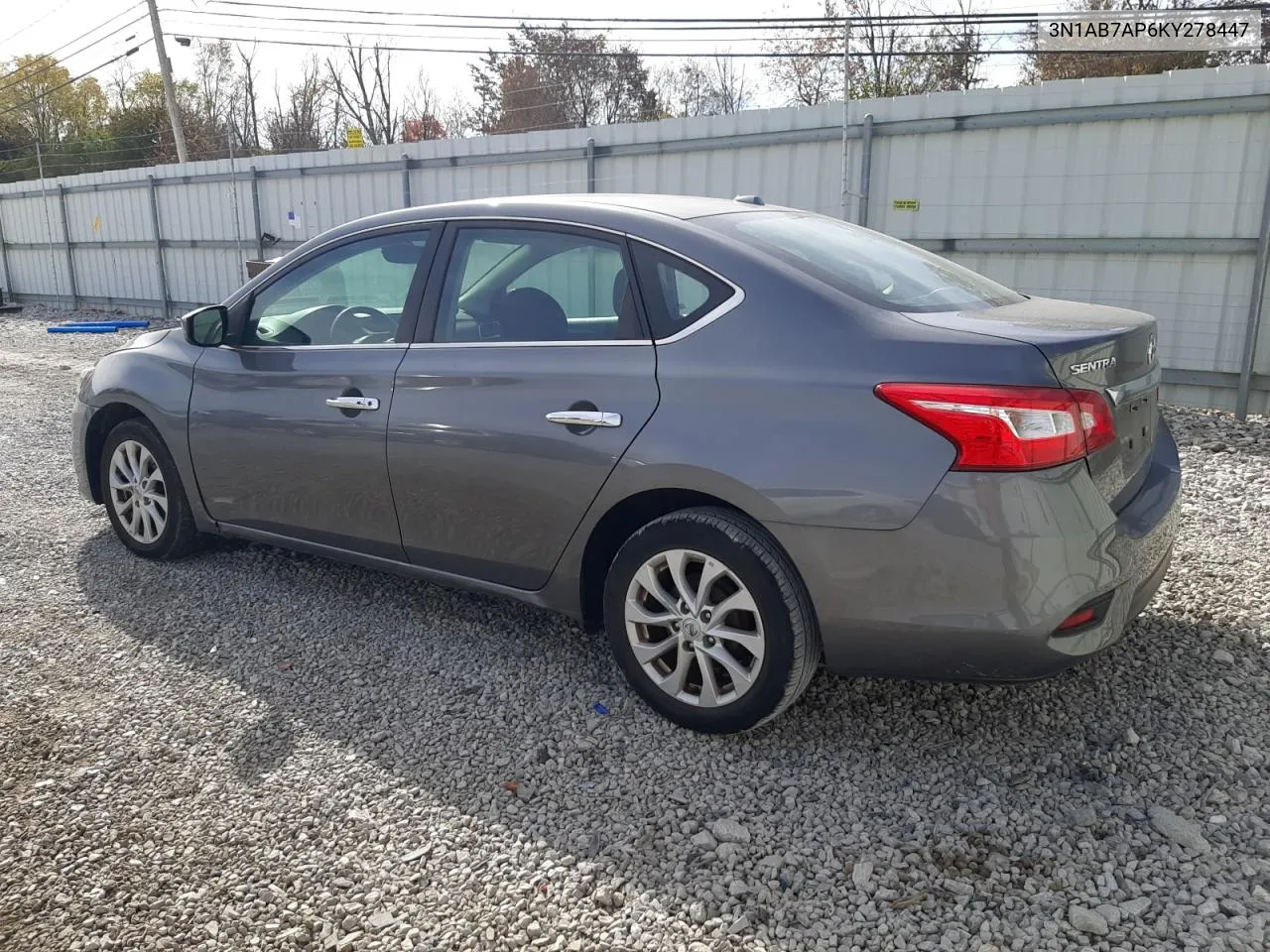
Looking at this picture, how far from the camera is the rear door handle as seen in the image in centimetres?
364

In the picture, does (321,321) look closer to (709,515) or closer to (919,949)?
(709,515)

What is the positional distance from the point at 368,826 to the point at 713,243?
197 centimetres

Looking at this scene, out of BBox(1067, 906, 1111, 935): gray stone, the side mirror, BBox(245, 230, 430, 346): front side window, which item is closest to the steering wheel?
BBox(245, 230, 430, 346): front side window

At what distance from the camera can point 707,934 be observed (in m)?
2.27

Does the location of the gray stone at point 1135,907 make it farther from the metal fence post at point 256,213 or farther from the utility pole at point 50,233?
the utility pole at point 50,233

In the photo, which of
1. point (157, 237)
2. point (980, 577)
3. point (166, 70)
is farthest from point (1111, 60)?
point (166, 70)

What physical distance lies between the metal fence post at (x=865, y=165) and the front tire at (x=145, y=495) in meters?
6.65

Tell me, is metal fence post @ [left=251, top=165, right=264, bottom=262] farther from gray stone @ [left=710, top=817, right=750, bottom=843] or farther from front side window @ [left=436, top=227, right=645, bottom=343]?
gray stone @ [left=710, top=817, right=750, bottom=843]

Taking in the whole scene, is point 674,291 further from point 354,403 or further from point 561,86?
point 561,86

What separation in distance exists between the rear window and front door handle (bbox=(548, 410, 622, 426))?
0.70 metres

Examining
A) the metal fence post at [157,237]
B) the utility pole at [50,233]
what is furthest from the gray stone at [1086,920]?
the utility pole at [50,233]

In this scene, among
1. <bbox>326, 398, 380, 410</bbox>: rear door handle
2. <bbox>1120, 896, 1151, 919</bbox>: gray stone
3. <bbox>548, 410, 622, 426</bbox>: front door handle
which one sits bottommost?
<bbox>1120, 896, 1151, 919</bbox>: gray stone

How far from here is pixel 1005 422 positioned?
2.47 metres

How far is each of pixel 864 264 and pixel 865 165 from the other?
21.0ft
